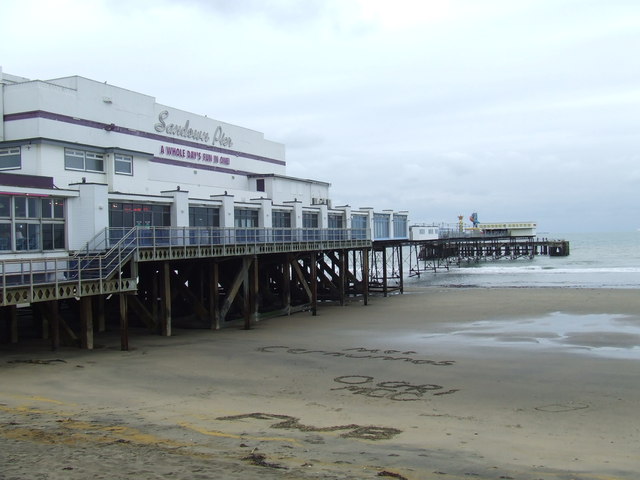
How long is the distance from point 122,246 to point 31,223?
9.81 feet

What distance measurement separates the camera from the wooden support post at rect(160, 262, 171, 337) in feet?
78.7

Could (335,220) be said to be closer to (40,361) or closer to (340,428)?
(40,361)

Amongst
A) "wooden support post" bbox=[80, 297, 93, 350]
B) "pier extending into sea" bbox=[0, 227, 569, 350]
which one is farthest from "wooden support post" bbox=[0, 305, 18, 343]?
"wooden support post" bbox=[80, 297, 93, 350]

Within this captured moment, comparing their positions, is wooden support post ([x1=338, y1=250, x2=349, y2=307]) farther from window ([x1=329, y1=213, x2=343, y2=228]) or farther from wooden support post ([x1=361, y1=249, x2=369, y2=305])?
window ([x1=329, y1=213, x2=343, y2=228])

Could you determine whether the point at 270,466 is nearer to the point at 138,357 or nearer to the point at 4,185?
the point at 138,357

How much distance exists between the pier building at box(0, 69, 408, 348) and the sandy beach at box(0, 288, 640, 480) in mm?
2145

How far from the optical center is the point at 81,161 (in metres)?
26.5

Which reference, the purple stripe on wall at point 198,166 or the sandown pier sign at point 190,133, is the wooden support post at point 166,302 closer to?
the purple stripe on wall at point 198,166

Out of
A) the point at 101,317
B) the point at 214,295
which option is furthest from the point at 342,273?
the point at 101,317

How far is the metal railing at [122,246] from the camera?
1798 cm

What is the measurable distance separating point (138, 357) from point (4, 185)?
21.9ft

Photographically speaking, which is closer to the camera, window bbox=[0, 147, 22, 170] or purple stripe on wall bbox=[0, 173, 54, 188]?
purple stripe on wall bbox=[0, 173, 54, 188]

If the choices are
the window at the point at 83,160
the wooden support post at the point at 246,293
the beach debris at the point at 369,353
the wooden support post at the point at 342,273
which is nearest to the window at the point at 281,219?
the wooden support post at the point at 342,273

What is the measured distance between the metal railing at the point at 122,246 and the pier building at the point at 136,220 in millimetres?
62
